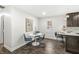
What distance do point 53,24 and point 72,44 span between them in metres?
1.01

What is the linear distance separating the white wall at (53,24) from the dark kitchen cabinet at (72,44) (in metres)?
0.62

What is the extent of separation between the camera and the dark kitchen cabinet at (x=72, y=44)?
7.58 feet

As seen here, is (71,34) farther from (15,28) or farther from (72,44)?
(15,28)

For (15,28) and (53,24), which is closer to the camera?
(53,24)

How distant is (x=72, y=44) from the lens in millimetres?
2426

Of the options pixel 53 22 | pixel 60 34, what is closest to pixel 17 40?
pixel 53 22

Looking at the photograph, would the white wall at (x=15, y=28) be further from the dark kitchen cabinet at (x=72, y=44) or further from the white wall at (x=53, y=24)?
the dark kitchen cabinet at (x=72, y=44)

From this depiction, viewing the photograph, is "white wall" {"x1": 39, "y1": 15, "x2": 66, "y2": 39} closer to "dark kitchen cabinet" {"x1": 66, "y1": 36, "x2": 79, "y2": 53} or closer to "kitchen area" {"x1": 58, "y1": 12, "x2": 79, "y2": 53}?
"kitchen area" {"x1": 58, "y1": 12, "x2": 79, "y2": 53}

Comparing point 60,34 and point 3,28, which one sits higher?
point 3,28

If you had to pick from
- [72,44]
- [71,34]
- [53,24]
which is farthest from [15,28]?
[72,44]

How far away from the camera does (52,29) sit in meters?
2.20

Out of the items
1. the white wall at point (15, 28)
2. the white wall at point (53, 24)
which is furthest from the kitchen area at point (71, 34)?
the white wall at point (15, 28)
